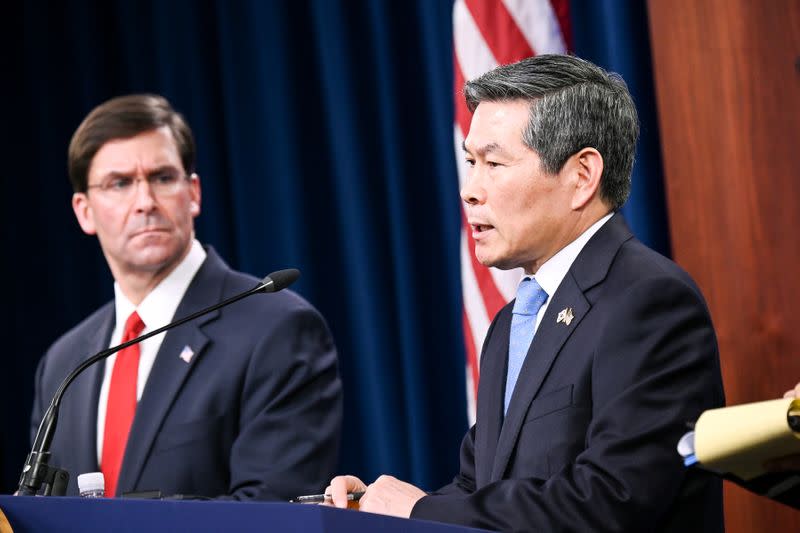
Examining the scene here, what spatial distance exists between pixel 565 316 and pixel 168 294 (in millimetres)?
1563

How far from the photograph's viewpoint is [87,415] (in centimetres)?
334

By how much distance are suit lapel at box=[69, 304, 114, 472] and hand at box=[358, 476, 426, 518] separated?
1432 millimetres

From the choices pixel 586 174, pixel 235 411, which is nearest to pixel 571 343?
pixel 586 174

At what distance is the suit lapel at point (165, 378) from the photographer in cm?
315

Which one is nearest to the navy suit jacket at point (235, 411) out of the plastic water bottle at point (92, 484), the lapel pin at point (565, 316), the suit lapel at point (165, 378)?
the suit lapel at point (165, 378)

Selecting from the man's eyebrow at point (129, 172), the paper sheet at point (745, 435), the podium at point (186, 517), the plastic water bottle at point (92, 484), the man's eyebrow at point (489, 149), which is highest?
the man's eyebrow at point (489, 149)

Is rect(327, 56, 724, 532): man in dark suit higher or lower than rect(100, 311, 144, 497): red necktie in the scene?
higher

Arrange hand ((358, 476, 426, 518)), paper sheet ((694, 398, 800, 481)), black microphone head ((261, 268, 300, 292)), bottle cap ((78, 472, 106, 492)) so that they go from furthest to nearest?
black microphone head ((261, 268, 300, 292)) → bottle cap ((78, 472, 106, 492)) → hand ((358, 476, 426, 518)) → paper sheet ((694, 398, 800, 481))

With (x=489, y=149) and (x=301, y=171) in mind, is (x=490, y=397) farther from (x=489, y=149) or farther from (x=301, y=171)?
(x=301, y=171)

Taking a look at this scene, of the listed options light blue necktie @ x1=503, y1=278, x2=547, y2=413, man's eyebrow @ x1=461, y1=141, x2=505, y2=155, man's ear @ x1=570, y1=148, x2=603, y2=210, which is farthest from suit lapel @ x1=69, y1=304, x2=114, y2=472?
man's ear @ x1=570, y1=148, x2=603, y2=210

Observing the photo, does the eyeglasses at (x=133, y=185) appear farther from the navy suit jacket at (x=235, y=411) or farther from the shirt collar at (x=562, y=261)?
the shirt collar at (x=562, y=261)

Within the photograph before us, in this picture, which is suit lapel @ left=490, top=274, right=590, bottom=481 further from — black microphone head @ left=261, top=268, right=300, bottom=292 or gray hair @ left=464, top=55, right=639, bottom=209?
black microphone head @ left=261, top=268, right=300, bottom=292

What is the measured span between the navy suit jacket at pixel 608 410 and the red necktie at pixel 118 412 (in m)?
1.36

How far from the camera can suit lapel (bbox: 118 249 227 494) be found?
124 inches
